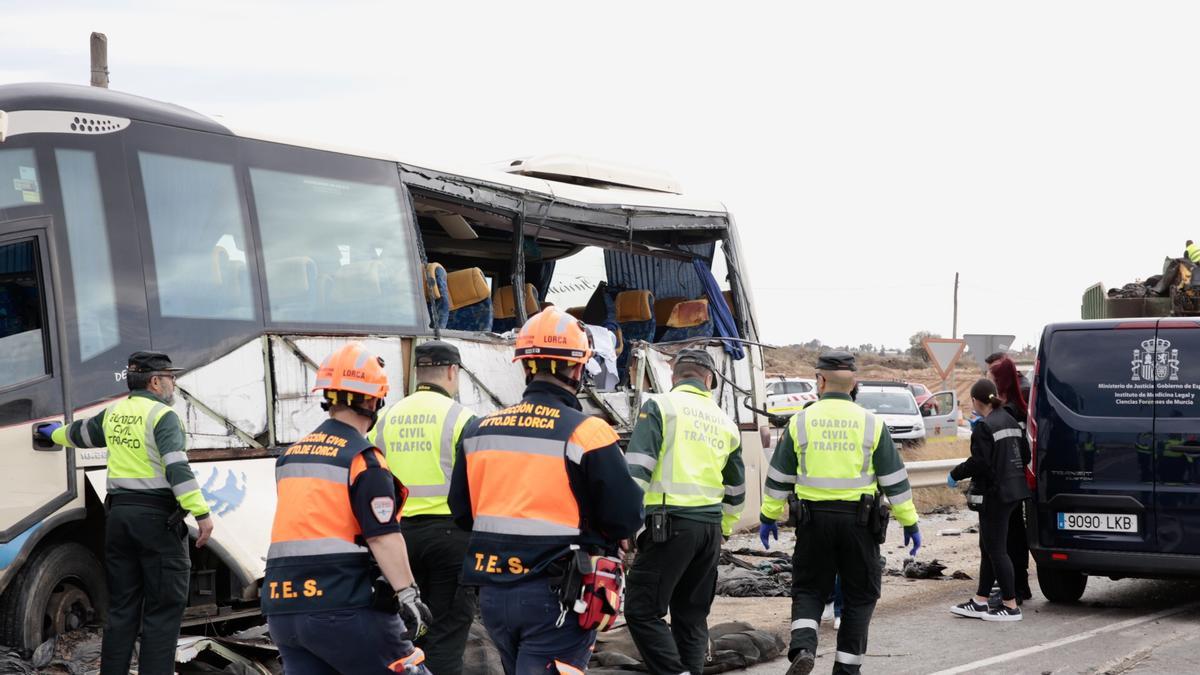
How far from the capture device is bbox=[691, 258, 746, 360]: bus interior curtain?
14.1 meters

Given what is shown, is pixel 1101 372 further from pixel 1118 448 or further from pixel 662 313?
pixel 662 313

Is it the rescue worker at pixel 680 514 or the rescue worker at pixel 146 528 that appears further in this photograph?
the rescue worker at pixel 146 528

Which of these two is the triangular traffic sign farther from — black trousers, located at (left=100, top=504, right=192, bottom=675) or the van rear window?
black trousers, located at (left=100, top=504, right=192, bottom=675)

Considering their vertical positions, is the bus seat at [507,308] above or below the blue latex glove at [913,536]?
above

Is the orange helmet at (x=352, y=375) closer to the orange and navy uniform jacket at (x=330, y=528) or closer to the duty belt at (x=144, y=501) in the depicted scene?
the orange and navy uniform jacket at (x=330, y=528)

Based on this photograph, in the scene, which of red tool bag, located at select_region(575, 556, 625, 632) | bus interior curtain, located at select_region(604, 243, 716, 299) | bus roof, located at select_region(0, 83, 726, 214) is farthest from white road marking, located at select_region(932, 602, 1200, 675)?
bus interior curtain, located at select_region(604, 243, 716, 299)

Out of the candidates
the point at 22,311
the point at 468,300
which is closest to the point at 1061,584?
the point at 468,300

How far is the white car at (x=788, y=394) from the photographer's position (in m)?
26.6

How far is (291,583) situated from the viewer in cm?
474

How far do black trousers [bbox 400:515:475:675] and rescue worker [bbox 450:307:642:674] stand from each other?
1.79 metres

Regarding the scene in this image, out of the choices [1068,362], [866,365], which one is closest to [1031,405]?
[1068,362]

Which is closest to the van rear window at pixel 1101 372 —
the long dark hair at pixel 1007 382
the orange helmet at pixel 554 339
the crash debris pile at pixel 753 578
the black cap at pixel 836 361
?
the long dark hair at pixel 1007 382

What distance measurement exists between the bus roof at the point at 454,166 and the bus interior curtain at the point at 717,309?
0.64 metres

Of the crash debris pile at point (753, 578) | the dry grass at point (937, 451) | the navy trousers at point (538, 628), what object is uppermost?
the navy trousers at point (538, 628)
